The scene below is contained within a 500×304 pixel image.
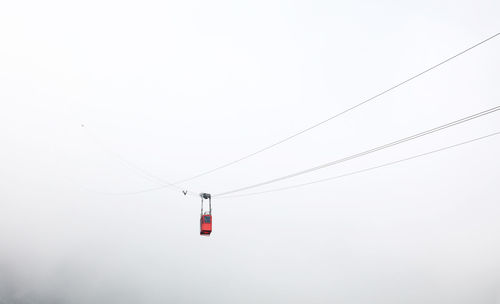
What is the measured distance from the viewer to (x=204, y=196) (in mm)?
57562

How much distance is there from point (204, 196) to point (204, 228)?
473 centimetres

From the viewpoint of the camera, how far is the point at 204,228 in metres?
58.0

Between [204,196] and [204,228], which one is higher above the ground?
[204,196]
